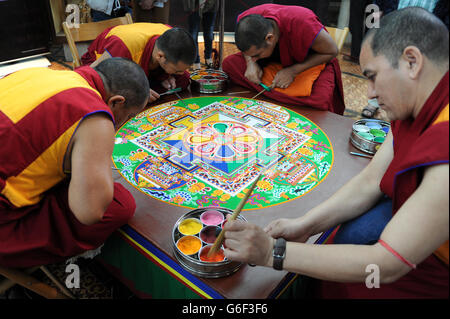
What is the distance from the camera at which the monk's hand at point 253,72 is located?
3.05m

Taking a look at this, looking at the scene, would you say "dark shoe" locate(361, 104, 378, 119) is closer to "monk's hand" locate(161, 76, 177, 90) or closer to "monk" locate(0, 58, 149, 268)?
"monk's hand" locate(161, 76, 177, 90)

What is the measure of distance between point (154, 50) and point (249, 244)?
83.6 inches

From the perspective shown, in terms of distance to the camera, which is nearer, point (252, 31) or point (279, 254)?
point (279, 254)

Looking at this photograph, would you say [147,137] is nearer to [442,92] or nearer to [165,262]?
[165,262]

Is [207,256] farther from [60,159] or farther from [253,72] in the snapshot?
[253,72]

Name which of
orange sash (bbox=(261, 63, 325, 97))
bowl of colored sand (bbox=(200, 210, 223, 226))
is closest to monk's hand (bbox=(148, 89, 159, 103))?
orange sash (bbox=(261, 63, 325, 97))

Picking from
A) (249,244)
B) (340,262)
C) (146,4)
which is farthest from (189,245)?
(146,4)

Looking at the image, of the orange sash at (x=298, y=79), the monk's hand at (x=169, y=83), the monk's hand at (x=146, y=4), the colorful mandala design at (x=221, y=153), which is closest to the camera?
the colorful mandala design at (x=221, y=153)

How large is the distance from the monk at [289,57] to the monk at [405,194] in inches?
63.5

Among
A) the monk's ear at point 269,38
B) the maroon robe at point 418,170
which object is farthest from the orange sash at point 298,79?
the maroon robe at point 418,170

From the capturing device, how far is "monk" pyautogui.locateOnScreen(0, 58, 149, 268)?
135 cm

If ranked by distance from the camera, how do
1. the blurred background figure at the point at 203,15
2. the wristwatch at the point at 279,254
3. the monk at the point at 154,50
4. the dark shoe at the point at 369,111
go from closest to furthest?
the wristwatch at the point at 279,254
the monk at the point at 154,50
the dark shoe at the point at 369,111
the blurred background figure at the point at 203,15

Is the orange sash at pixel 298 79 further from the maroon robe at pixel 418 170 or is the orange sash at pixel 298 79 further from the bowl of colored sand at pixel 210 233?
the bowl of colored sand at pixel 210 233

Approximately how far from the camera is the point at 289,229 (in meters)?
1.41
